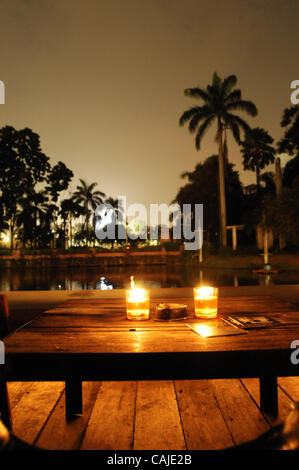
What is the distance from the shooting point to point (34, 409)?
Answer: 79.7 inches

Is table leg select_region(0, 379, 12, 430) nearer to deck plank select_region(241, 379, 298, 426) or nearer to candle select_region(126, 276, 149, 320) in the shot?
candle select_region(126, 276, 149, 320)

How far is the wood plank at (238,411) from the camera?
1712 mm

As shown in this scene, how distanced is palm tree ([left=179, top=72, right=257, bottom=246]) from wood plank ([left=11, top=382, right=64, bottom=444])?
18.9 m

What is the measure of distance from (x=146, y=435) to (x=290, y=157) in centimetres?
2535

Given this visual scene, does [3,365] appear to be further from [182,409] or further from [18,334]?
[182,409]

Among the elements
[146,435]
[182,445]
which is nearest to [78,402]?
[146,435]

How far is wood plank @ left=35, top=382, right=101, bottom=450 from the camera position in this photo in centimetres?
163

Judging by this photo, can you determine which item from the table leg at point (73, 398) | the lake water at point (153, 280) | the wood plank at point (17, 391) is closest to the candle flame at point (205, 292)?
the table leg at point (73, 398)

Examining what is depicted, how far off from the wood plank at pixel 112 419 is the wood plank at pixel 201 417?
0.30m

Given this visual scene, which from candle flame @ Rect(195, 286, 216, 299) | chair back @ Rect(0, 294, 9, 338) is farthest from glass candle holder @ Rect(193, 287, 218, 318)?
chair back @ Rect(0, 294, 9, 338)

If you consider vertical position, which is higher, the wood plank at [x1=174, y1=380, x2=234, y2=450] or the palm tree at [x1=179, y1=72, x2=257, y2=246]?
the palm tree at [x1=179, y1=72, x2=257, y2=246]

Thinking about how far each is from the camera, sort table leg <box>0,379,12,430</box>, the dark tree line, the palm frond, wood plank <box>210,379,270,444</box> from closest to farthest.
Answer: table leg <box>0,379,12,430</box>
wood plank <box>210,379,270,444</box>
the dark tree line
the palm frond

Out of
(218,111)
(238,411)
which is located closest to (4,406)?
(238,411)

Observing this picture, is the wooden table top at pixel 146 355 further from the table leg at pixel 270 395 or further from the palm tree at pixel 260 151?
the palm tree at pixel 260 151
